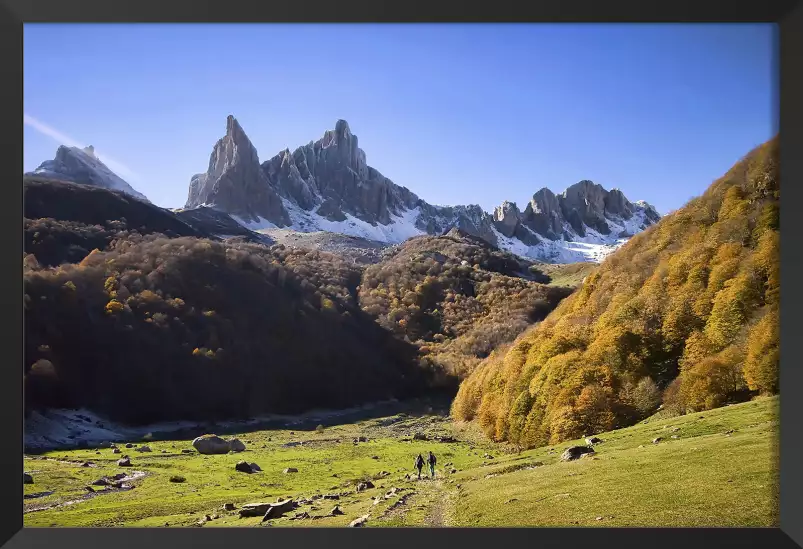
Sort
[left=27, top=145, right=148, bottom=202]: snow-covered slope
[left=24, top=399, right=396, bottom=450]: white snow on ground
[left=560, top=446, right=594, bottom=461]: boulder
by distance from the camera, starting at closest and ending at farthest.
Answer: [left=560, top=446, right=594, bottom=461]: boulder
[left=24, top=399, right=396, bottom=450]: white snow on ground
[left=27, top=145, right=148, bottom=202]: snow-covered slope

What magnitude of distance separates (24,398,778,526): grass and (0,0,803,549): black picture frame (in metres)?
0.50

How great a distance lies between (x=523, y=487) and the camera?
12688mm

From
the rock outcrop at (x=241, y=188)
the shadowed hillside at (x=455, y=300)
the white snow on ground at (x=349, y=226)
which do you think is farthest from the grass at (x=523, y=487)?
the white snow on ground at (x=349, y=226)

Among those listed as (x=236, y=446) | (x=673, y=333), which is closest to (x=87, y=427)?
(x=236, y=446)

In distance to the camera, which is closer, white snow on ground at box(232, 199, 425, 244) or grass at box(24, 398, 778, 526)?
grass at box(24, 398, 778, 526)

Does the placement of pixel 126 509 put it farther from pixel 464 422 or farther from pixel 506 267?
pixel 506 267

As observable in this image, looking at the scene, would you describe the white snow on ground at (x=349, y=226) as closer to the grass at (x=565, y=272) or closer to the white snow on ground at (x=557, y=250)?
the white snow on ground at (x=557, y=250)

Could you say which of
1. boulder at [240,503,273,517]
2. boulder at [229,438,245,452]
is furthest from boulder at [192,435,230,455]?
boulder at [240,503,273,517]

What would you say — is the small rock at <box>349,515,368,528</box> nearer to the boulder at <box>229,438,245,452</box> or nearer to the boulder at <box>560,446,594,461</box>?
the boulder at <box>560,446,594,461</box>

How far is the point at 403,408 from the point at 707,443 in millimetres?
36821

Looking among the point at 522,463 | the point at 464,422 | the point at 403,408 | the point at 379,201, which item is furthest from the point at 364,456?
the point at 379,201

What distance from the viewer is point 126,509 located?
48.6 feet

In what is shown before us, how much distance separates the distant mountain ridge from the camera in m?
57.5
